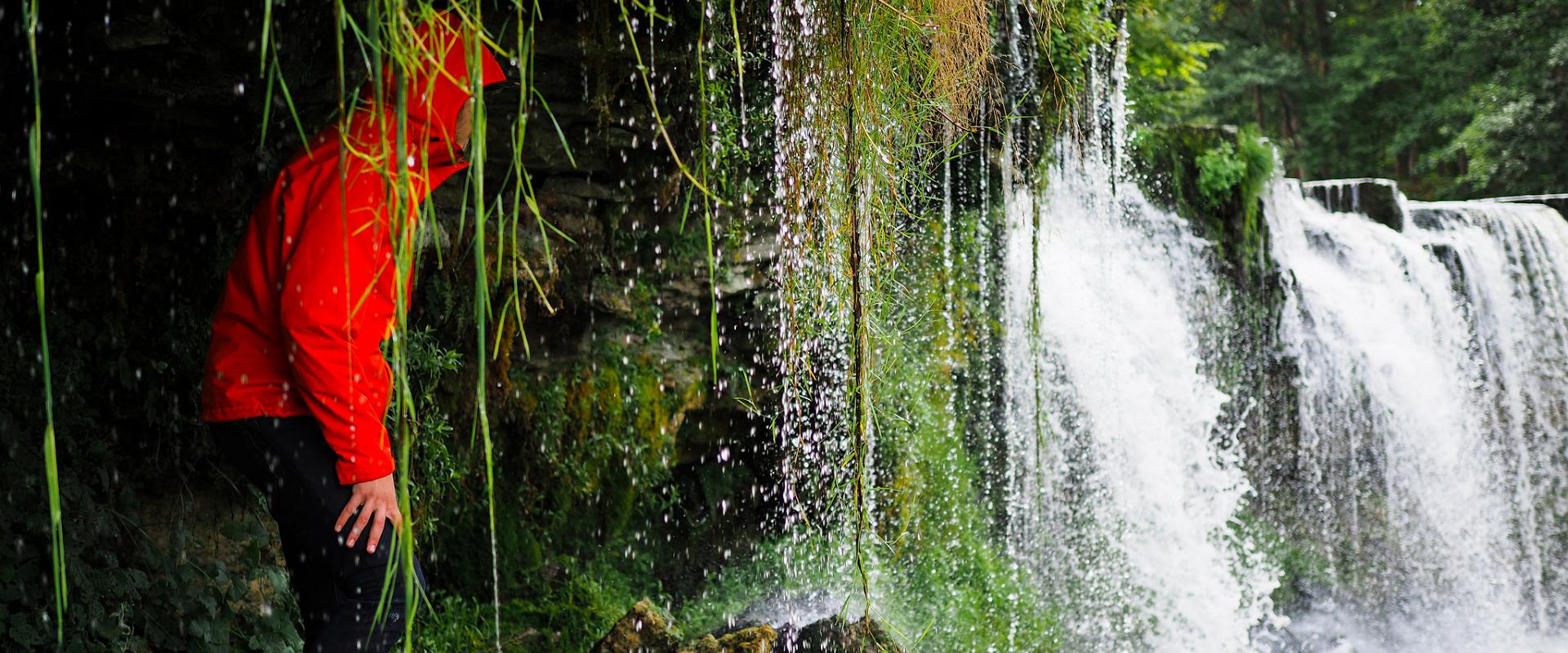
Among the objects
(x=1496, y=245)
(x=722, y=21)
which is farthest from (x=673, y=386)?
(x=1496, y=245)

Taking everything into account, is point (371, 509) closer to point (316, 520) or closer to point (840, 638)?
point (316, 520)

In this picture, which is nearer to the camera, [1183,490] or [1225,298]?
[1183,490]

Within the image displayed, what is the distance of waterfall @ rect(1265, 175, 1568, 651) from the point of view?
842cm

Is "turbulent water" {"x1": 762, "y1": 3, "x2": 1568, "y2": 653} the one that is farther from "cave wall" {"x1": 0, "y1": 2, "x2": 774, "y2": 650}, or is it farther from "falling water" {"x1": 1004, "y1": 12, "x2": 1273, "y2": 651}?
"cave wall" {"x1": 0, "y1": 2, "x2": 774, "y2": 650}

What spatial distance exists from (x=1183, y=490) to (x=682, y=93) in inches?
194

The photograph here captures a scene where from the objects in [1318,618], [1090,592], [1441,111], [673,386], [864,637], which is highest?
[1441,111]

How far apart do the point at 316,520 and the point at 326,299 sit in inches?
17.8

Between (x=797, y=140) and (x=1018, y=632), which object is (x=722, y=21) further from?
(x=1018, y=632)

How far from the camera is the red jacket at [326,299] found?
1.90m

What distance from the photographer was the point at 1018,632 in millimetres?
5582

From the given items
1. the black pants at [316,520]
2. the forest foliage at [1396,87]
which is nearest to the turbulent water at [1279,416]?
the black pants at [316,520]

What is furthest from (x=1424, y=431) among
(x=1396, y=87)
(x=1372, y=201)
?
(x=1396, y=87)

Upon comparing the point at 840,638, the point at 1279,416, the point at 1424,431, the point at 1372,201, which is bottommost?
the point at 1424,431

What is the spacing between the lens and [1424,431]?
8633 mm
